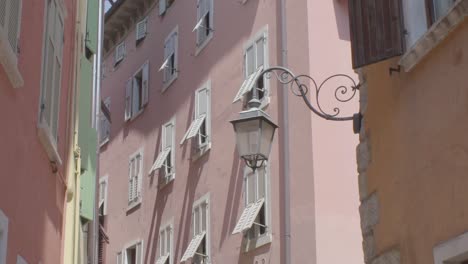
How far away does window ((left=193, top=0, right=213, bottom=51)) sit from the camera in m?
22.0

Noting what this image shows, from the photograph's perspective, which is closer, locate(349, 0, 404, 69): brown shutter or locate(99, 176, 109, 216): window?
locate(349, 0, 404, 69): brown shutter

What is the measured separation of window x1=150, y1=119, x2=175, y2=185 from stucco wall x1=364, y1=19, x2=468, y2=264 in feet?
49.3

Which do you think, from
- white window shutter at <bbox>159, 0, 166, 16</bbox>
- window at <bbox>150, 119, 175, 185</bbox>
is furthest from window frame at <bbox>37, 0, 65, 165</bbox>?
white window shutter at <bbox>159, 0, 166, 16</bbox>

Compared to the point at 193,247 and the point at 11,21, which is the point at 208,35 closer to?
the point at 193,247

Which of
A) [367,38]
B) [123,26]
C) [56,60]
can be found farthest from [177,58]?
[367,38]

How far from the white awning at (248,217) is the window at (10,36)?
379 inches

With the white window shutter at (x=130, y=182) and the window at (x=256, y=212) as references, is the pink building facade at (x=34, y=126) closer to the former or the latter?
the window at (x=256, y=212)

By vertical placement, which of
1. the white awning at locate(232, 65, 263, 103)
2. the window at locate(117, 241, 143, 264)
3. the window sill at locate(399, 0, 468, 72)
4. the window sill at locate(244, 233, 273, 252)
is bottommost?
the window sill at locate(399, 0, 468, 72)

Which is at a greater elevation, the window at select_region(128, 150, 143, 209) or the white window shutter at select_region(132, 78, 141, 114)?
the white window shutter at select_region(132, 78, 141, 114)

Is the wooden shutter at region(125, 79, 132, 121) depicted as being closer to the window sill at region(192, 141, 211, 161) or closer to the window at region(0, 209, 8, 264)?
the window sill at region(192, 141, 211, 161)

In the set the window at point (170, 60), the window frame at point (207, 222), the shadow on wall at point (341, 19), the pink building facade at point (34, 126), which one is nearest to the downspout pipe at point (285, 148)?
the shadow on wall at point (341, 19)

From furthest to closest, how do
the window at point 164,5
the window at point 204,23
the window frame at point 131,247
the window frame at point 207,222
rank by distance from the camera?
1. the window at point 164,5
2. the window frame at point 131,247
3. the window at point 204,23
4. the window frame at point 207,222

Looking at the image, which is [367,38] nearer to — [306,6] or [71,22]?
[71,22]

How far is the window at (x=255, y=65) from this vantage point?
1845 centimetres
